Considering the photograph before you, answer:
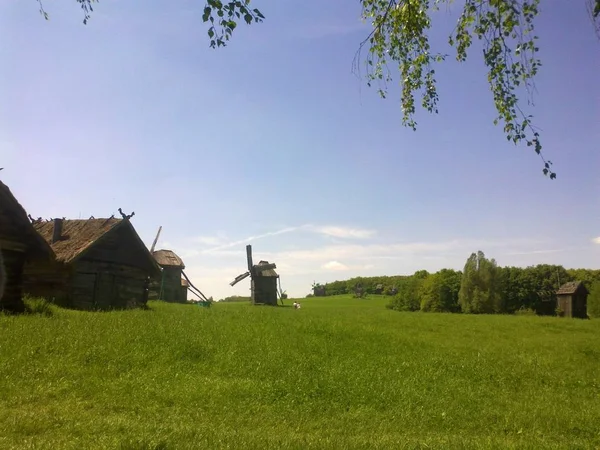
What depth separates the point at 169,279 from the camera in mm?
52656

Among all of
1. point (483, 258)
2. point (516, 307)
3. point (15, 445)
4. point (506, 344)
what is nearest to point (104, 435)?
point (15, 445)

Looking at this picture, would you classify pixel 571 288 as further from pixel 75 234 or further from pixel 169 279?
pixel 75 234

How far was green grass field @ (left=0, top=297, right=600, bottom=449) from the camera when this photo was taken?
24.8 ft

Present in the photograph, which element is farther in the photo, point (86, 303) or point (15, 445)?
point (86, 303)

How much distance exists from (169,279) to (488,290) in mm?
43548

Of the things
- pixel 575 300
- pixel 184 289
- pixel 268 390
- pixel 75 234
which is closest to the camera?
pixel 268 390

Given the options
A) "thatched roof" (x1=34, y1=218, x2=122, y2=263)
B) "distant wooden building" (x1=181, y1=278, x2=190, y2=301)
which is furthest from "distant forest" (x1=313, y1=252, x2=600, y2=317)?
"thatched roof" (x1=34, y1=218, x2=122, y2=263)

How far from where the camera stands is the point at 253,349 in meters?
15.5

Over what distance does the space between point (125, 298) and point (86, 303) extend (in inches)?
97.8

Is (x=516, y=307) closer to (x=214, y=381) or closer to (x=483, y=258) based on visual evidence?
(x=483, y=258)

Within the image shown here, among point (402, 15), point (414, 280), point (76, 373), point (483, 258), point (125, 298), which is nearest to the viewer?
point (402, 15)

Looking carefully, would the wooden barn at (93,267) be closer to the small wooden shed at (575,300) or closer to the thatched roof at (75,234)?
the thatched roof at (75,234)

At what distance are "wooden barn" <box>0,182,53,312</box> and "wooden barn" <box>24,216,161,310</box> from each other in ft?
16.0

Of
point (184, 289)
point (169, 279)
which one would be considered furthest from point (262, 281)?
point (169, 279)
